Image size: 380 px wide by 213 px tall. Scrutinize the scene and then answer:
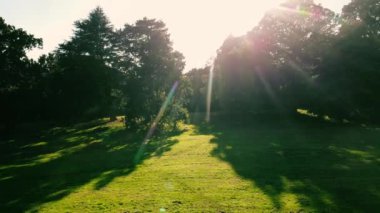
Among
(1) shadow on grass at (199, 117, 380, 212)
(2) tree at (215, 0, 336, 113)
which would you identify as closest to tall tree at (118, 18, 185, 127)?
(2) tree at (215, 0, 336, 113)

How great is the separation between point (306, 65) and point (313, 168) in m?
28.4

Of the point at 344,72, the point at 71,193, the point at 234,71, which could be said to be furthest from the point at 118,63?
the point at 71,193

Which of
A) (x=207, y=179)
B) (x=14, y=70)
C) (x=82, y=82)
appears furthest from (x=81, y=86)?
(x=207, y=179)

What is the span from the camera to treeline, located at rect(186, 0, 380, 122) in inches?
1314

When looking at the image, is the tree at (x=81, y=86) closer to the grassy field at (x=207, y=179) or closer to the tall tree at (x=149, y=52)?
the tall tree at (x=149, y=52)

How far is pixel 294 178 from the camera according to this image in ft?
43.0

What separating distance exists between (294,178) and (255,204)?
3612 millimetres

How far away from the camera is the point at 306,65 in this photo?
132 feet

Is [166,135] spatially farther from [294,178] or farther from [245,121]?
[294,178]

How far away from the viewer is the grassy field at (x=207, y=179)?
1054cm

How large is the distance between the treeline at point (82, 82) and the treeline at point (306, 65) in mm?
8678

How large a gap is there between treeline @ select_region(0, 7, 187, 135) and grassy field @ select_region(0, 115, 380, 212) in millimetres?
12158

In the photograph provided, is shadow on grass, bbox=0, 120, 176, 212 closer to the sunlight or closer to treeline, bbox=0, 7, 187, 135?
treeline, bbox=0, 7, 187, 135

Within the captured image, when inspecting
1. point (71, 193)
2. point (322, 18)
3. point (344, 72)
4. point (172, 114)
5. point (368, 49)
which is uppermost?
point (322, 18)
